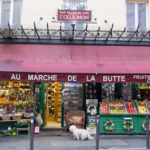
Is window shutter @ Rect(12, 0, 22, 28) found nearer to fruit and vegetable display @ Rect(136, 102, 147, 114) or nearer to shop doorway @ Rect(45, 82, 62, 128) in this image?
shop doorway @ Rect(45, 82, 62, 128)

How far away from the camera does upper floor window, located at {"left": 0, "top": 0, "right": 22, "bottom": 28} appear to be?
33.6 feet

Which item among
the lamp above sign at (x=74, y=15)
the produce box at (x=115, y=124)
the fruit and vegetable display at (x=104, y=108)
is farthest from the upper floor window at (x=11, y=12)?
the produce box at (x=115, y=124)

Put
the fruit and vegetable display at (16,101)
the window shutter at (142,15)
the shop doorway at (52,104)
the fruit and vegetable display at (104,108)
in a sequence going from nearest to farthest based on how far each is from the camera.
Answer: the fruit and vegetable display at (104,108)
the fruit and vegetable display at (16,101)
the window shutter at (142,15)
the shop doorway at (52,104)

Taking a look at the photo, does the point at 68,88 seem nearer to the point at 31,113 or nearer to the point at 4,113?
the point at 31,113

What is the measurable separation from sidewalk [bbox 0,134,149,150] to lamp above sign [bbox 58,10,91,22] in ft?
15.7

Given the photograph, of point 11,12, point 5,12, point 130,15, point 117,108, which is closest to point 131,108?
point 117,108

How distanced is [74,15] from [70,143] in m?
5.01

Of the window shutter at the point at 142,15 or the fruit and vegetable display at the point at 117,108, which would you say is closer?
the fruit and vegetable display at the point at 117,108

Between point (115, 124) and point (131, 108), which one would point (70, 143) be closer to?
point (115, 124)

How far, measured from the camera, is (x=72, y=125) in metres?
9.36

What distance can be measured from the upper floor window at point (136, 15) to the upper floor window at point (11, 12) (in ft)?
16.4

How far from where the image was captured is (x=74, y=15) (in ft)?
31.0

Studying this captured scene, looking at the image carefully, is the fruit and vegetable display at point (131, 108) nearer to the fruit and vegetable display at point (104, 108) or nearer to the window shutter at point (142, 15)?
the fruit and vegetable display at point (104, 108)

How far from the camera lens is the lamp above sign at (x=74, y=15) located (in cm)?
945
